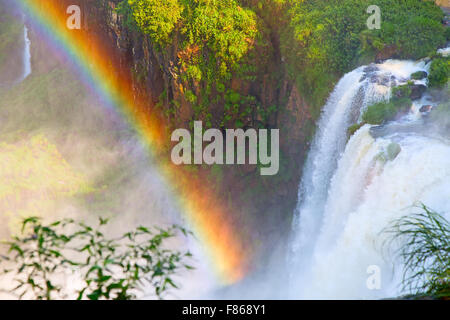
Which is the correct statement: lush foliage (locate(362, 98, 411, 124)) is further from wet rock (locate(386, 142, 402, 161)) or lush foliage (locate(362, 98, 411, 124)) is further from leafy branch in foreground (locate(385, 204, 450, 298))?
leafy branch in foreground (locate(385, 204, 450, 298))

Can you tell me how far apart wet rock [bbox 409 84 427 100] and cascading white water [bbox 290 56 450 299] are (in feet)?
1.33

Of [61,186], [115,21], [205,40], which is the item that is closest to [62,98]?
[61,186]

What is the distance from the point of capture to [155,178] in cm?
1462

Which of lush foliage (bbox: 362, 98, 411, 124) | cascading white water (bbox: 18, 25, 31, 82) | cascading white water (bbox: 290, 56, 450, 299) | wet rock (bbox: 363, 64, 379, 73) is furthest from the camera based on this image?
cascading white water (bbox: 18, 25, 31, 82)

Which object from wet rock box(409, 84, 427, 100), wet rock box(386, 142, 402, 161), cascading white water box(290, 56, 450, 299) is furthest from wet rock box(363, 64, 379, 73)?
wet rock box(386, 142, 402, 161)

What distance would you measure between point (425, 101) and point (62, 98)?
14.8 metres

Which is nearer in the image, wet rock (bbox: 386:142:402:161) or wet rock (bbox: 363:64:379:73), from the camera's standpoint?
wet rock (bbox: 386:142:402:161)

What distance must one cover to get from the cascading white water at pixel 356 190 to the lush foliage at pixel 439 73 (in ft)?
1.57

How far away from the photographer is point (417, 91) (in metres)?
8.64

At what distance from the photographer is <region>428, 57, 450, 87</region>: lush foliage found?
859 cm

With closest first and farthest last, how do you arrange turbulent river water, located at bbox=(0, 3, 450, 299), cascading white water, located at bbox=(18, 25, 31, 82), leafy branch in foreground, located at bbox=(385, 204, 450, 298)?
1. leafy branch in foreground, located at bbox=(385, 204, 450, 298)
2. turbulent river water, located at bbox=(0, 3, 450, 299)
3. cascading white water, located at bbox=(18, 25, 31, 82)
